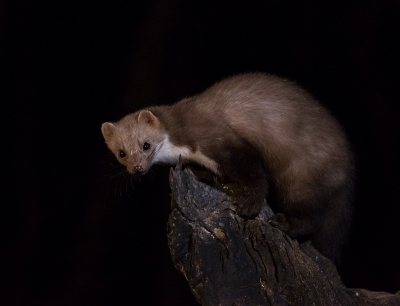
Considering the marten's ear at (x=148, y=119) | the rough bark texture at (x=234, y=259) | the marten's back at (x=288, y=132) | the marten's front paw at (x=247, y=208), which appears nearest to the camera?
the rough bark texture at (x=234, y=259)

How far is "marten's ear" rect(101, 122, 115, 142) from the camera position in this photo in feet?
10.1

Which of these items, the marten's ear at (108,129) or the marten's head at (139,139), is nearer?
the marten's head at (139,139)

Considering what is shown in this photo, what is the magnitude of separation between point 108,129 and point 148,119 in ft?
1.12

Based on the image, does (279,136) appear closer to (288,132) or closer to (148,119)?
(288,132)

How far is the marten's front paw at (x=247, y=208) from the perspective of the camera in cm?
275

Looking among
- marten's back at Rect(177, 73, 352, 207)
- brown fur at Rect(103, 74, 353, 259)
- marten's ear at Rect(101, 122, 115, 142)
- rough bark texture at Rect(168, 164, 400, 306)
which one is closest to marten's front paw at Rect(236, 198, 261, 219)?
rough bark texture at Rect(168, 164, 400, 306)

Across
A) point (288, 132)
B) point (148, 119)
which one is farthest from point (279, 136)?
point (148, 119)

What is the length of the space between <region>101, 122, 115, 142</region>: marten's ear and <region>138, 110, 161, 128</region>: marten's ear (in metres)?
0.23

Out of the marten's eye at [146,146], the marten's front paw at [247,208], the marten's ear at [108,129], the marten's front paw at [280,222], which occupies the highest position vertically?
the marten's ear at [108,129]

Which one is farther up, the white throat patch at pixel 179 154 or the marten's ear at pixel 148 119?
the marten's ear at pixel 148 119

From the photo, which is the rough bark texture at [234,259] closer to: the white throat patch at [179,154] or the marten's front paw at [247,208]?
the marten's front paw at [247,208]

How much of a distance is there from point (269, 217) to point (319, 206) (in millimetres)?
371

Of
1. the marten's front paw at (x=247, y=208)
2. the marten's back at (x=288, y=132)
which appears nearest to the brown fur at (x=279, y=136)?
the marten's back at (x=288, y=132)

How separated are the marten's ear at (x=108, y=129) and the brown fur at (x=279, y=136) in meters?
0.04
